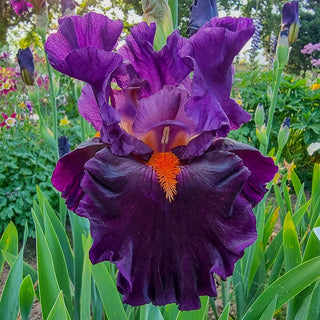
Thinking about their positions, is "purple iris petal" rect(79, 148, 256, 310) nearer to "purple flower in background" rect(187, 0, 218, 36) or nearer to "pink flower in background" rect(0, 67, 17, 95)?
"purple flower in background" rect(187, 0, 218, 36)

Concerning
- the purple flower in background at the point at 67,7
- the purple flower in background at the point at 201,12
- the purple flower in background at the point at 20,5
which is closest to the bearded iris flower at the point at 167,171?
the purple flower in background at the point at 201,12

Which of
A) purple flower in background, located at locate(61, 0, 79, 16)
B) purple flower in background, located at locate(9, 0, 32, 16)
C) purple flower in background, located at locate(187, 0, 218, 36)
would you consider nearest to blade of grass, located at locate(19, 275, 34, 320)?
purple flower in background, located at locate(187, 0, 218, 36)

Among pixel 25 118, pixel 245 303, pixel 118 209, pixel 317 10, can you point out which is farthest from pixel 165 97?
pixel 317 10

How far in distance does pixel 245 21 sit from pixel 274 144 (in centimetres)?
403

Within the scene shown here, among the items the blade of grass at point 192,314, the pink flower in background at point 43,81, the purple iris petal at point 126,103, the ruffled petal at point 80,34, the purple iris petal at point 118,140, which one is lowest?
the blade of grass at point 192,314

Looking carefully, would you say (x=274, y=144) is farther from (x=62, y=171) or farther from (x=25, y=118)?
(x=62, y=171)

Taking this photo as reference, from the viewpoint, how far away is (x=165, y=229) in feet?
1.74

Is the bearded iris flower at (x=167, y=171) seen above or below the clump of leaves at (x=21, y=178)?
above

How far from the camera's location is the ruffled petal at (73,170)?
618 millimetres

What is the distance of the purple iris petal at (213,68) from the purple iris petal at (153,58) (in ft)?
0.18

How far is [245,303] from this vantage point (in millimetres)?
1541

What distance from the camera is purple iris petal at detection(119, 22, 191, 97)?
62 cm

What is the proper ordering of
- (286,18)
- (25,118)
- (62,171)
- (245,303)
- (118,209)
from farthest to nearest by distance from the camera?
(25,118) → (286,18) → (245,303) → (62,171) → (118,209)

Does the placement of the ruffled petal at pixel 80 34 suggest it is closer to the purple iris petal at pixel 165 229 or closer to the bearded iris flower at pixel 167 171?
the bearded iris flower at pixel 167 171
